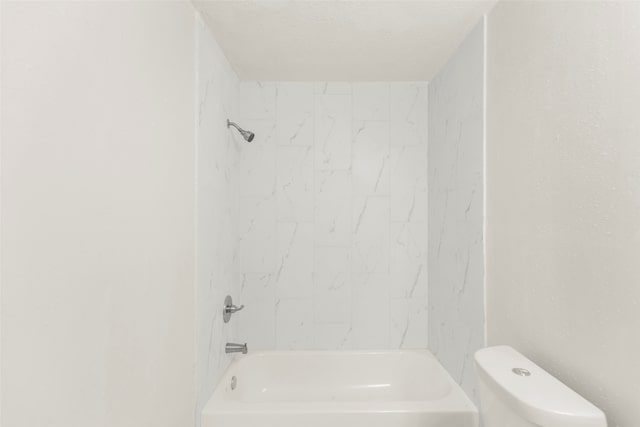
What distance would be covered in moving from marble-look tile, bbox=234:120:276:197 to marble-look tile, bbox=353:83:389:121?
58 cm

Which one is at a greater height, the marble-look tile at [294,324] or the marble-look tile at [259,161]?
the marble-look tile at [259,161]

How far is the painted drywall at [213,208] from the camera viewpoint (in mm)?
1765

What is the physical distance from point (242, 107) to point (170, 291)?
1614 millimetres

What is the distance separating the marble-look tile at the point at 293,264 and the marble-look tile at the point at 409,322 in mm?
598

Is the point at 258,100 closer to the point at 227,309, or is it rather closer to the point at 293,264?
the point at 293,264

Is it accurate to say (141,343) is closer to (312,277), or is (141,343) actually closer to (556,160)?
(556,160)

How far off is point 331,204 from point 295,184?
0.91 ft

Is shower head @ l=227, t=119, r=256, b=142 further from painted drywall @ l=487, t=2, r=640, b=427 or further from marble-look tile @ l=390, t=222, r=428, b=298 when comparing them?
painted drywall @ l=487, t=2, r=640, b=427

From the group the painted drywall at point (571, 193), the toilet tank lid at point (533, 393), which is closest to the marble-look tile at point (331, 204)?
the painted drywall at point (571, 193)

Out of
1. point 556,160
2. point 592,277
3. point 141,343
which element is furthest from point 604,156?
point 141,343

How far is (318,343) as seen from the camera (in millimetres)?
2719

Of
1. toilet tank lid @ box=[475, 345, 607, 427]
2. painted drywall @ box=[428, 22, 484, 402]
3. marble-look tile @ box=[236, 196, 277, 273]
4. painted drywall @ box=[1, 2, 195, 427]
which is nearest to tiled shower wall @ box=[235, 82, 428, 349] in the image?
marble-look tile @ box=[236, 196, 277, 273]

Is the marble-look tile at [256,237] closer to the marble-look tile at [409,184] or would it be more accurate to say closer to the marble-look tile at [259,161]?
the marble-look tile at [259,161]

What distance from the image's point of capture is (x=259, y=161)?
270 centimetres
